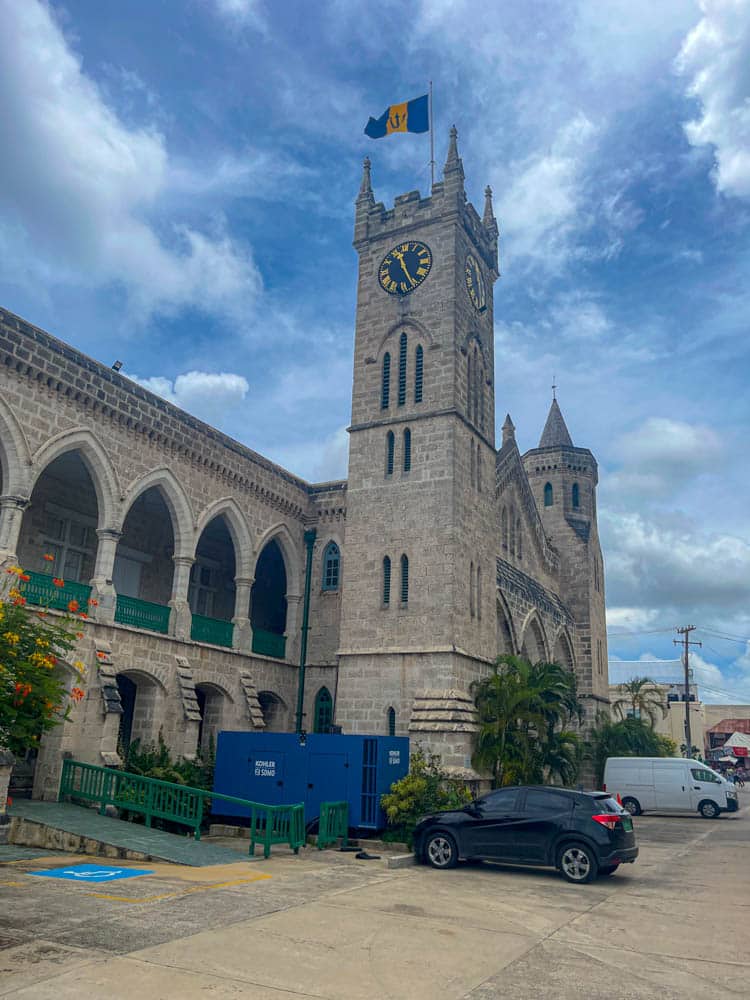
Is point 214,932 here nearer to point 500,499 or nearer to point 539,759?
point 539,759

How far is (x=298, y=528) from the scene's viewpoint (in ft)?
81.3

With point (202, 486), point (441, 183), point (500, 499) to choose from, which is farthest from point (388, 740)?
point (441, 183)

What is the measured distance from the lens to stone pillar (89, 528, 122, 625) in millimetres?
17828

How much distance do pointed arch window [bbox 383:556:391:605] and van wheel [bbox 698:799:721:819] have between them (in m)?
13.8

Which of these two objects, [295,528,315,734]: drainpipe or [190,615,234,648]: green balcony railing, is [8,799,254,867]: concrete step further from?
[295,528,315,734]: drainpipe

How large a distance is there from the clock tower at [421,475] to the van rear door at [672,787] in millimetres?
9091

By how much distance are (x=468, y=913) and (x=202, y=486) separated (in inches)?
554

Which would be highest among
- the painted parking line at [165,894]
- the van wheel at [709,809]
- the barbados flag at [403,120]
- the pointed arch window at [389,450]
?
the barbados flag at [403,120]

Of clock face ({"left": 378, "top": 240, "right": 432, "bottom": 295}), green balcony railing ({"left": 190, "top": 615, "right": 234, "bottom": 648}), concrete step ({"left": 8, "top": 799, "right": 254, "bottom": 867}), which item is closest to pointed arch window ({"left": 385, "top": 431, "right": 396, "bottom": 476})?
clock face ({"left": 378, "top": 240, "right": 432, "bottom": 295})

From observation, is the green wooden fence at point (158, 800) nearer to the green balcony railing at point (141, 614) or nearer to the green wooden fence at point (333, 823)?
the green wooden fence at point (333, 823)

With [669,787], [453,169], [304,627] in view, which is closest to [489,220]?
[453,169]

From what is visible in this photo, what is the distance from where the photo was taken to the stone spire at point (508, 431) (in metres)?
30.8

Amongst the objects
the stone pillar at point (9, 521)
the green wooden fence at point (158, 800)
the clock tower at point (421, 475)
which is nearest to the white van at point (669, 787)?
the clock tower at point (421, 475)

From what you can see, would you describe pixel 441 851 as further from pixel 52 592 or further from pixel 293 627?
pixel 293 627
